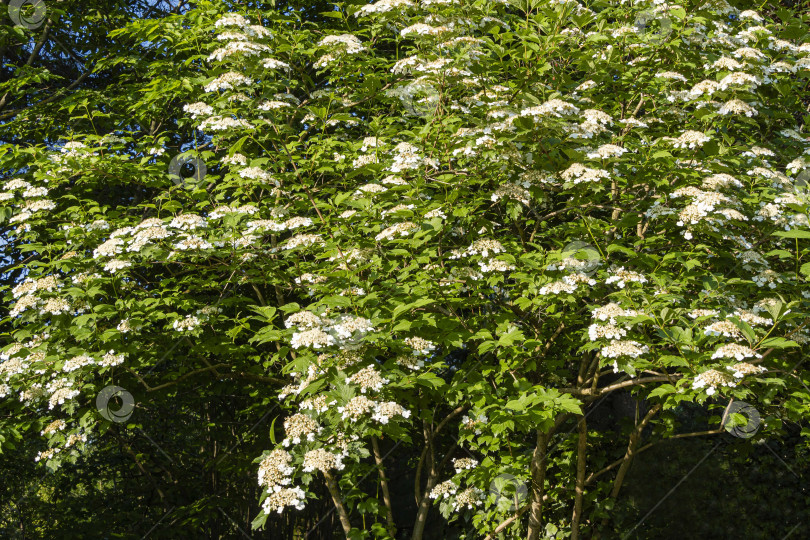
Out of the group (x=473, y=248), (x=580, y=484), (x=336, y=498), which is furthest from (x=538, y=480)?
(x=473, y=248)

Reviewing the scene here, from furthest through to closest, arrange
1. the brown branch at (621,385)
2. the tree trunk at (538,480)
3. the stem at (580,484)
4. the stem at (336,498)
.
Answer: the stem at (580,484) → the stem at (336,498) → the tree trunk at (538,480) → the brown branch at (621,385)

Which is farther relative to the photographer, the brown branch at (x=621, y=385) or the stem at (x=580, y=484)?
the stem at (x=580, y=484)

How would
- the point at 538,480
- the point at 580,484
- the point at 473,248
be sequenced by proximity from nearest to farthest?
1. the point at 473,248
2. the point at 538,480
3. the point at 580,484

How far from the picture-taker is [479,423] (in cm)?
323

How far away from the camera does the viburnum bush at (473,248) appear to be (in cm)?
270

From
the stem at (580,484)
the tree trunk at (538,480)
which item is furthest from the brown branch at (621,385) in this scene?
the stem at (580,484)

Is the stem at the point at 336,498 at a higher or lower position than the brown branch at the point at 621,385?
lower

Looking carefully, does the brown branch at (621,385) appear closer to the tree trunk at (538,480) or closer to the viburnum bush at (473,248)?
the viburnum bush at (473,248)

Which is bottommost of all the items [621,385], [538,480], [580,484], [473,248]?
[580,484]

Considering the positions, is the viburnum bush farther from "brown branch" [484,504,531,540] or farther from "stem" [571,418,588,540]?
"stem" [571,418,588,540]

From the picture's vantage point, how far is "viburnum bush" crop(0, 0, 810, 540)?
2.70m

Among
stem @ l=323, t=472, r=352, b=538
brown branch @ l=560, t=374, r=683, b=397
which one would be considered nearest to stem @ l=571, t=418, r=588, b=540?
brown branch @ l=560, t=374, r=683, b=397

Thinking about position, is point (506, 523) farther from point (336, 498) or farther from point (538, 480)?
point (336, 498)

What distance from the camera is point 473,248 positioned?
129 inches
